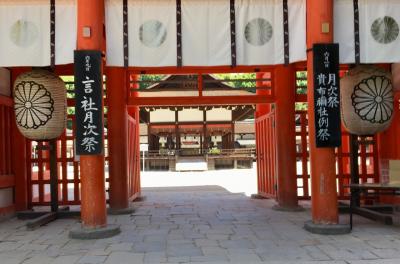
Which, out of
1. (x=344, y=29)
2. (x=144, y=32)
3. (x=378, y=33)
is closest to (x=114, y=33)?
(x=144, y=32)

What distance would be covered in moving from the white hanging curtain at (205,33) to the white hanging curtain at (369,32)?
1808mm

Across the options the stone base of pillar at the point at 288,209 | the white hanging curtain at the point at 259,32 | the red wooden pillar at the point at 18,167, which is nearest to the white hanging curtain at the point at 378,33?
the white hanging curtain at the point at 259,32

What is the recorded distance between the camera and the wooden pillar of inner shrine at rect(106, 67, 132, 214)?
982 cm

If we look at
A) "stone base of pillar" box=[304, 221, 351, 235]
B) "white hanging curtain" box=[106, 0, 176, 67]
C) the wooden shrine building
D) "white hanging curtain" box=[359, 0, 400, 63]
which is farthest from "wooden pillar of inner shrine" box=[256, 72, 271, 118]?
the wooden shrine building

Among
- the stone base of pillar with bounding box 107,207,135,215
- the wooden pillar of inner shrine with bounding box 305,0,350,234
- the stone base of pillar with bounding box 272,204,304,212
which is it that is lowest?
the stone base of pillar with bounding box 272,204,304,212

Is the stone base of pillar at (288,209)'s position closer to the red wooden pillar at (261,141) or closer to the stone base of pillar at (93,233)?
the red wooden pillar at (261,141)

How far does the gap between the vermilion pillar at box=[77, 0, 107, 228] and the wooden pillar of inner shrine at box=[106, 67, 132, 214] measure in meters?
2.72

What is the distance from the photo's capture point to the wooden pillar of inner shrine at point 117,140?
9820mm

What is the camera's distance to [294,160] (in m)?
9.88

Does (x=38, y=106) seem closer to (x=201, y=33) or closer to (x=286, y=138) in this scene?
(x=201, y=33)

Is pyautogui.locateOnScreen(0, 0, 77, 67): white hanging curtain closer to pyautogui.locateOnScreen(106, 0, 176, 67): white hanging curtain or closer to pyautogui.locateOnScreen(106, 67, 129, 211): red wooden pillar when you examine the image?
pyautogui.locateOnScreen(106, 0, 176, 67): white hanging curtain

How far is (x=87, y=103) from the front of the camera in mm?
6887

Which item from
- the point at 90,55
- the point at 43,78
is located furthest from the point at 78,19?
the point at 43,78

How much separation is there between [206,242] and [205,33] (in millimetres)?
3350
